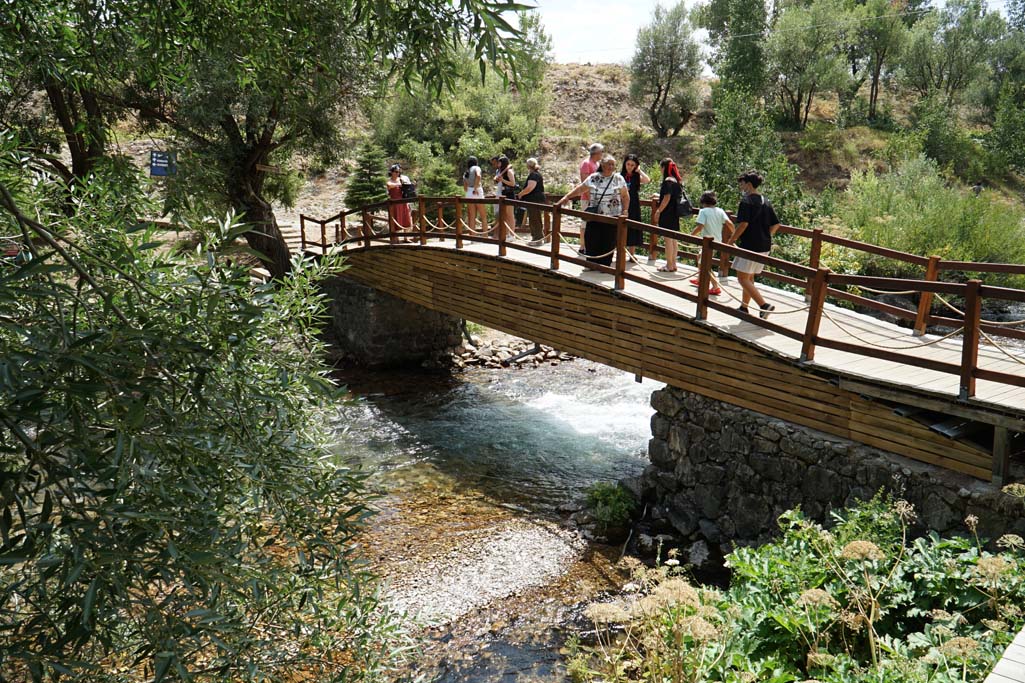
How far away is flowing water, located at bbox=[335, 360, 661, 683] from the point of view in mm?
6738

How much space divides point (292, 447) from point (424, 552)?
17.3 ft

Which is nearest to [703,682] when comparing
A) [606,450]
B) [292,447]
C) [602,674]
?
[602,674]

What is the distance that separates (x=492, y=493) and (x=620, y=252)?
345 centimetres

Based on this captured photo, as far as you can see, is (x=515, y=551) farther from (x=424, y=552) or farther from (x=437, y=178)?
(x=437, y=178)

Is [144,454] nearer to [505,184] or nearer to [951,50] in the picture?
[505,184]

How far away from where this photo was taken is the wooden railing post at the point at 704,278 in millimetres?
7859

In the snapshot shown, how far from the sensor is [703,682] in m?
4.82

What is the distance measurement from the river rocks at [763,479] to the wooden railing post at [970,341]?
726mm

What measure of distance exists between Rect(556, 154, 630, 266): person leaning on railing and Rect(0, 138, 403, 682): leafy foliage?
6460 millimetres

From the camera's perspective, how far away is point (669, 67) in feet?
109

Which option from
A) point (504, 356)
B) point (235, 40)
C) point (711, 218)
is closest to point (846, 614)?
point (711, 218)

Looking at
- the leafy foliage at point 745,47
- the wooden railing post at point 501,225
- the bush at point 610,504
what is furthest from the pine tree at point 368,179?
the leafy foliage at point 745,47

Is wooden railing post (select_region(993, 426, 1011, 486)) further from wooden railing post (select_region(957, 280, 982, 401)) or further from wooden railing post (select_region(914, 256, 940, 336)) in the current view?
wooden railing post (select_region(914, 256, 940, 336))

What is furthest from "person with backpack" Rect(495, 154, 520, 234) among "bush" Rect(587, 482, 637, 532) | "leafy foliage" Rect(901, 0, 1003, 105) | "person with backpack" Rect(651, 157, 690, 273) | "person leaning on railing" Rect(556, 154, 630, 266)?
"leafy foliage" Rect(901, 0, 1003, 105)
